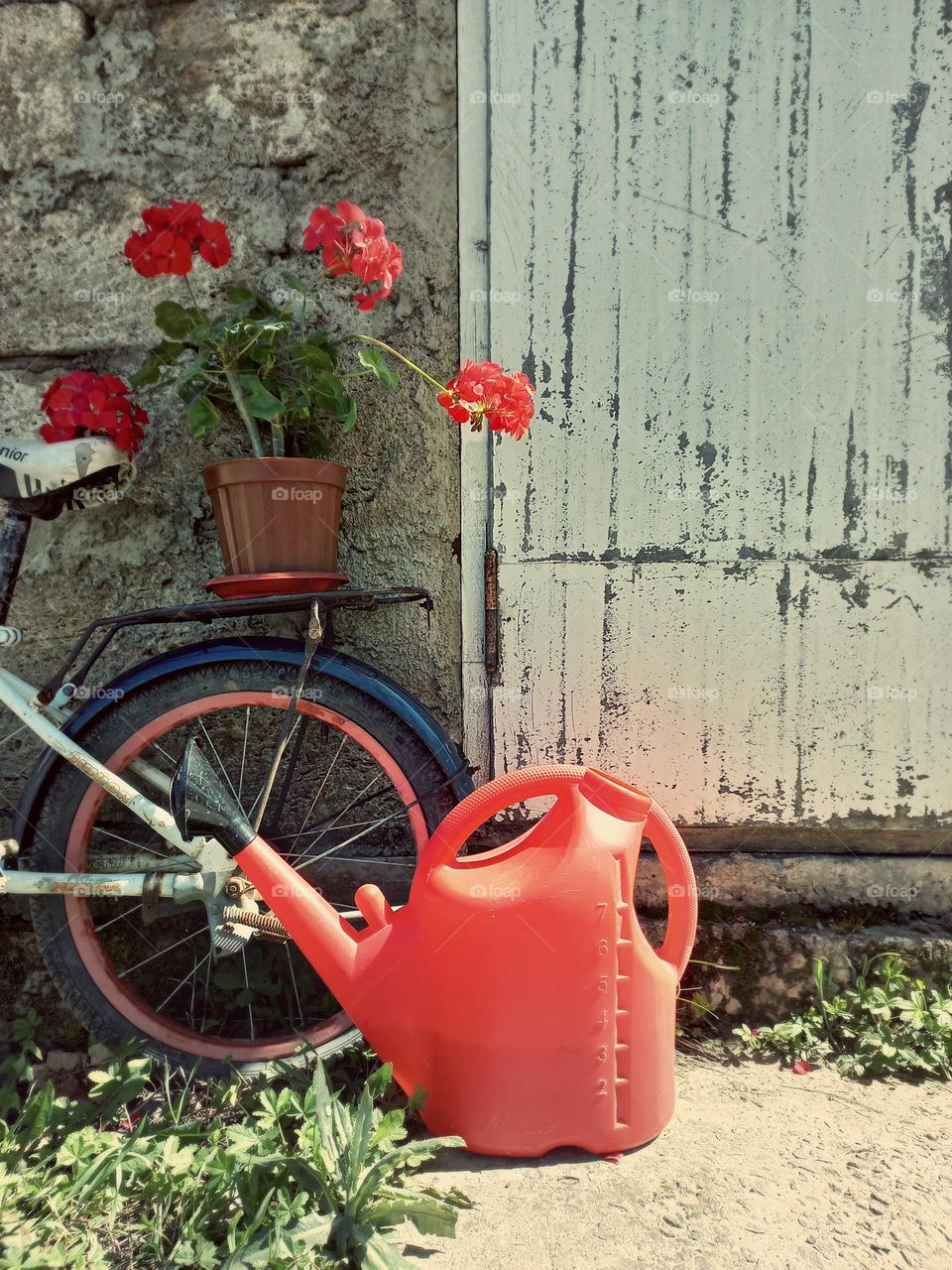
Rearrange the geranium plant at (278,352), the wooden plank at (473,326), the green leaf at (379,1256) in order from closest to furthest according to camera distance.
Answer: the green leaf at (379,1256)
the geranium plant at (278,352)
the wooden plank at (473,326)

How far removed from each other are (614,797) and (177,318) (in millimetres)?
1399

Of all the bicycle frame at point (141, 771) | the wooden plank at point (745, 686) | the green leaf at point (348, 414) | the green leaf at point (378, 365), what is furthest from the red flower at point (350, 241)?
the wooden plank at point (745, 686)

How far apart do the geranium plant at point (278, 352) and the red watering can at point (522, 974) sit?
785 mm

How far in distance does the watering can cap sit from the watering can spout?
0.45 meters

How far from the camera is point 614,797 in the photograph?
1.59 meters

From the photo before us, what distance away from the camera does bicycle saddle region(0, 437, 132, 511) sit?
183cm

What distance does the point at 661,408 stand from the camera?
2.16 meters

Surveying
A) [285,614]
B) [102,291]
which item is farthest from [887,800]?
[102,291]

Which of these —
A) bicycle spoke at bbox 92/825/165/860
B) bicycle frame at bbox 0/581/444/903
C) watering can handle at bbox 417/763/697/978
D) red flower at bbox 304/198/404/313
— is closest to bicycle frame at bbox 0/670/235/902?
bicycle frame at bbox 0/581/444/903

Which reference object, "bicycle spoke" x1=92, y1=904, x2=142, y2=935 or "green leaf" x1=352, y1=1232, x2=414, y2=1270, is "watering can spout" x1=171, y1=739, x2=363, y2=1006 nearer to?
"green leaf" x1=352, y1=1232, x2=414, y2=1270

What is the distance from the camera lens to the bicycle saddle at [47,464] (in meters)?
1.83

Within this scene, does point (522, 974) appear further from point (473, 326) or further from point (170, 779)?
point (473, 326)

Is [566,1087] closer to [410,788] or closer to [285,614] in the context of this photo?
[410,788]

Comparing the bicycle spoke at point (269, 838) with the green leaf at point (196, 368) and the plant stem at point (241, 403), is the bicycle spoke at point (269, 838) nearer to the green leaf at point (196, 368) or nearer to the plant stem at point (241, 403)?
the plant stem at point (241, 403)
